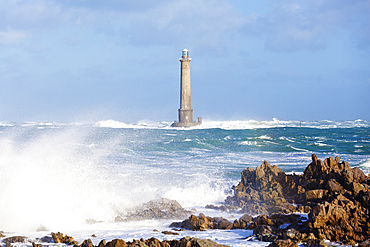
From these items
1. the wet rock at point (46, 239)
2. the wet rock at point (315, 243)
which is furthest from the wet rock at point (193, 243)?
the wet rock at point (46, 239)

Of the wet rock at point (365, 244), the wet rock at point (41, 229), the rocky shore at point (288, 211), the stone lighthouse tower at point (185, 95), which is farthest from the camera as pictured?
the stone lighthouse tower at point (185, 95)

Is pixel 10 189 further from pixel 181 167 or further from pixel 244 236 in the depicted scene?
pixel 181 167

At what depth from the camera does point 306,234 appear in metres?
4.36

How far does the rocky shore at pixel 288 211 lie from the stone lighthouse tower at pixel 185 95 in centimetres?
3188

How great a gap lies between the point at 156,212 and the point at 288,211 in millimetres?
2173

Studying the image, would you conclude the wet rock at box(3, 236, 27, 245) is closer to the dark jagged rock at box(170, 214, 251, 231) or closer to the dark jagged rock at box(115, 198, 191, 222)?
the dark jagged rock at box(115, 198, 191, 222)

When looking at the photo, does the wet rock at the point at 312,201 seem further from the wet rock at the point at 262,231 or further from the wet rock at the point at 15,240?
the wet rock at the point at 15,240

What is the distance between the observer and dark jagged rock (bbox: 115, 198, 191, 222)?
6328 mm

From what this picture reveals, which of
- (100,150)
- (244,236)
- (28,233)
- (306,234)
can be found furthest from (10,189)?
(100,150)

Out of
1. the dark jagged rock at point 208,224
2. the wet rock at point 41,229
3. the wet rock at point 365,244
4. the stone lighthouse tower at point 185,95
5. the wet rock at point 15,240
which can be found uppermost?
the stone lighthouse tower at point 185,95

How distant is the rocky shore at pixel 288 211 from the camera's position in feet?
14.2

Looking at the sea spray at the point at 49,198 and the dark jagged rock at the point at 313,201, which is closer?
the dark jagged rock at the point at 313,201

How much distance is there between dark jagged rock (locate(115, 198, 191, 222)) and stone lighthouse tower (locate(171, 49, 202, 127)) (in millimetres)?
33154

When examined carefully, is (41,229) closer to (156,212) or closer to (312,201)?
(156,212)
